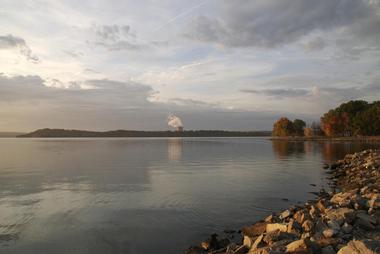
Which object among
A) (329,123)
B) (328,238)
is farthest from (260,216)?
(329,123)

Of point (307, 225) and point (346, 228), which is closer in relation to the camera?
point (346, 228)

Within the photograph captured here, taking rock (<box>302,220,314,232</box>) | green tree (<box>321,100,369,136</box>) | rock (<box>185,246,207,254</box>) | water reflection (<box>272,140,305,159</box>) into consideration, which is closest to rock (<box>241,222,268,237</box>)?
rock (<box>302,220,314,232</box>)

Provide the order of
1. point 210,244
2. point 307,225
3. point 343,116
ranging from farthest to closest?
point 343,116
point 210,244
point 307,225

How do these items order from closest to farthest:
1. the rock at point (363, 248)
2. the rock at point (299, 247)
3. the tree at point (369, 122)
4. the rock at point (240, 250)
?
the rock at point (363, 248) → the rock at point (299, 247) → the rock at point (240, 250) → the tree at point (369, 122)

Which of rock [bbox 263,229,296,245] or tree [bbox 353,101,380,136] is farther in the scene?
tree [bbox 353,101,380,136]

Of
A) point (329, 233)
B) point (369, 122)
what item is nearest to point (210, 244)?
Answer: point (329, 233)

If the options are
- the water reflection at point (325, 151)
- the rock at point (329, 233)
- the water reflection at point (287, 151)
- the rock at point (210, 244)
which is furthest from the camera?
the water reflection at point (287, 151)

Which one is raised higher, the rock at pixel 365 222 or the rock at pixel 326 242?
the rock at pixel 365 222

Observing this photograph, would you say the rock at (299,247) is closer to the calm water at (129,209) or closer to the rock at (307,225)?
the rock at (307,225)

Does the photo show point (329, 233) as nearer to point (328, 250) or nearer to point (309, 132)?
point (328, 250)

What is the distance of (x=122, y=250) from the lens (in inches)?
494

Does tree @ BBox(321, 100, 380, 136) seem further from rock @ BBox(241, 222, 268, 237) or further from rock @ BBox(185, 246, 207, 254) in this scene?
rock @ BBox(185, 246, 207, 254)

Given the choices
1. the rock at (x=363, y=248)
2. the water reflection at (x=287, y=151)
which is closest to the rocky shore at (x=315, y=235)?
the rock at (x=363, y=248)

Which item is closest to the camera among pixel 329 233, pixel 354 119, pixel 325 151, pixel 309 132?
pixel 329 233
